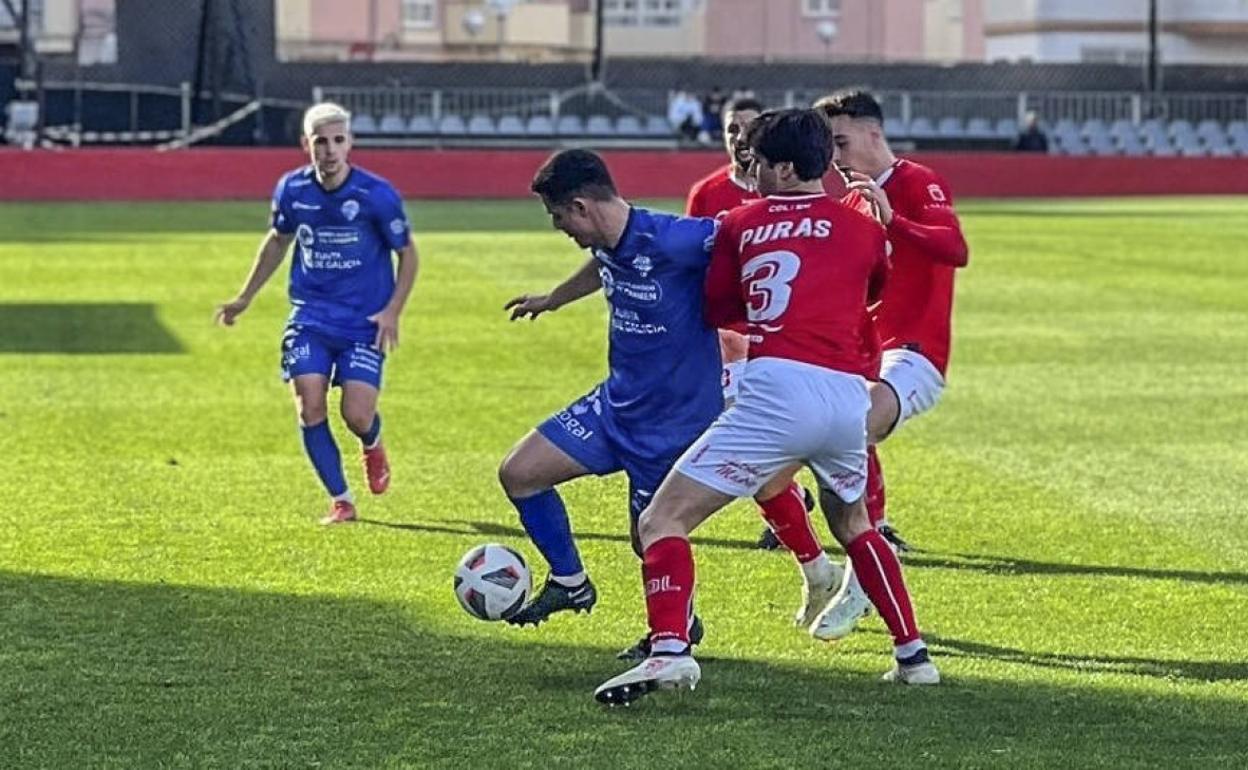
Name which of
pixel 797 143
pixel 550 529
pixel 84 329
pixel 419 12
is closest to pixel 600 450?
pixel 550 529

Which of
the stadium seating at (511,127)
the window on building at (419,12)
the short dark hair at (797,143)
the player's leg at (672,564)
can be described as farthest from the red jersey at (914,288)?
the window on building at (419,12)

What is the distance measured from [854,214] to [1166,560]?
3.47m

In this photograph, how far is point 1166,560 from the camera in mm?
9953

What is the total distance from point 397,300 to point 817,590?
3.37 m

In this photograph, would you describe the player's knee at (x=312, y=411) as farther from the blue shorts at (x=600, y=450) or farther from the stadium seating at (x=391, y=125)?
the stadium seating at (x=391, y=125)

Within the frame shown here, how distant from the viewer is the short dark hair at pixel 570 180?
7211 millimetres

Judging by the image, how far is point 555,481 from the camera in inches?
310

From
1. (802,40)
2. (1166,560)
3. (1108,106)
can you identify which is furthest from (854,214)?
(802,40)

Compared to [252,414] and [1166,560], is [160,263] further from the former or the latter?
[1166,560]

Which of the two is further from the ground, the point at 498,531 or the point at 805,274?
the point at 805,274

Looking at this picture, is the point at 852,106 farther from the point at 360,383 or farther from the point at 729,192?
the point at 360,383

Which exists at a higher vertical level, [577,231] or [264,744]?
[577,231]

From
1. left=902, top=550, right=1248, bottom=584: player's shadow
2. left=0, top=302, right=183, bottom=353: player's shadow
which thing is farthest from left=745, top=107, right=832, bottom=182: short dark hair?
left=0, top=302, right=183, bottom=353: player's shadow

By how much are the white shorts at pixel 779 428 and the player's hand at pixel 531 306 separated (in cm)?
102
